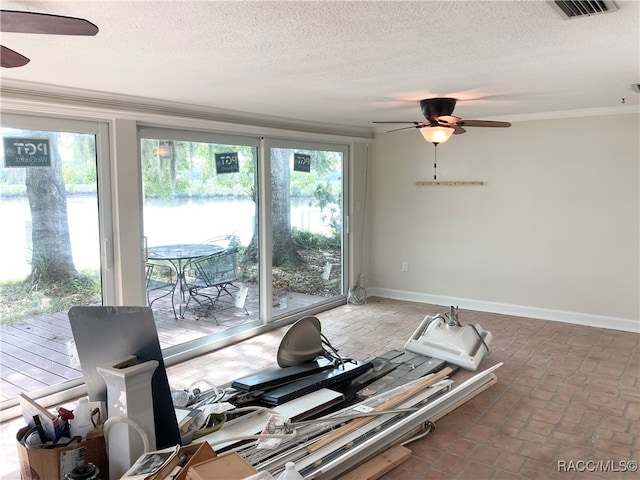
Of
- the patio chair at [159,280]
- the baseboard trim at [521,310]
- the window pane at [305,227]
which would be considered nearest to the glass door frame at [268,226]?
the window pane at [305,227]

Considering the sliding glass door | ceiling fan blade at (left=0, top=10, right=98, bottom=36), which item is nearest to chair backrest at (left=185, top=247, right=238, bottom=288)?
the sliding glass door

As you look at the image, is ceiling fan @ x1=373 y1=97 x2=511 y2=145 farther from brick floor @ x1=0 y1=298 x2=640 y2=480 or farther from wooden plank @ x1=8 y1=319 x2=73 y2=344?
wooden plank @ x1=8 y1=319 x2=73 y2=344

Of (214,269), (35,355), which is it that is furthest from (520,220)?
(35,355)

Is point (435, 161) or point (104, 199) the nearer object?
point (104, 199)

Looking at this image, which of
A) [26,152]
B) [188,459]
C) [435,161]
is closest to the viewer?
[188,459]

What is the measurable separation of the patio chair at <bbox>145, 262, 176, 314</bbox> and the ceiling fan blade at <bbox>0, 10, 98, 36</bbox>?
2858 mm

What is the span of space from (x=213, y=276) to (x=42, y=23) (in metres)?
3.56

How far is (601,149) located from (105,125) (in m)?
4.74

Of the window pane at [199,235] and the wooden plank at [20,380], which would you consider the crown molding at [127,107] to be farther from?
the wooden plank at [20,380]

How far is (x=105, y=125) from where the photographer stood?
394 centimetres

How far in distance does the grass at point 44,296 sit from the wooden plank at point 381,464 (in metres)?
2.47

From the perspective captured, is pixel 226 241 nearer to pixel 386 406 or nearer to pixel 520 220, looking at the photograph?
pixel 386 406

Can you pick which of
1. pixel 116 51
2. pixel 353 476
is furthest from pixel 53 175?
pixel 353 476

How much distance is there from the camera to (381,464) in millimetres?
2791
